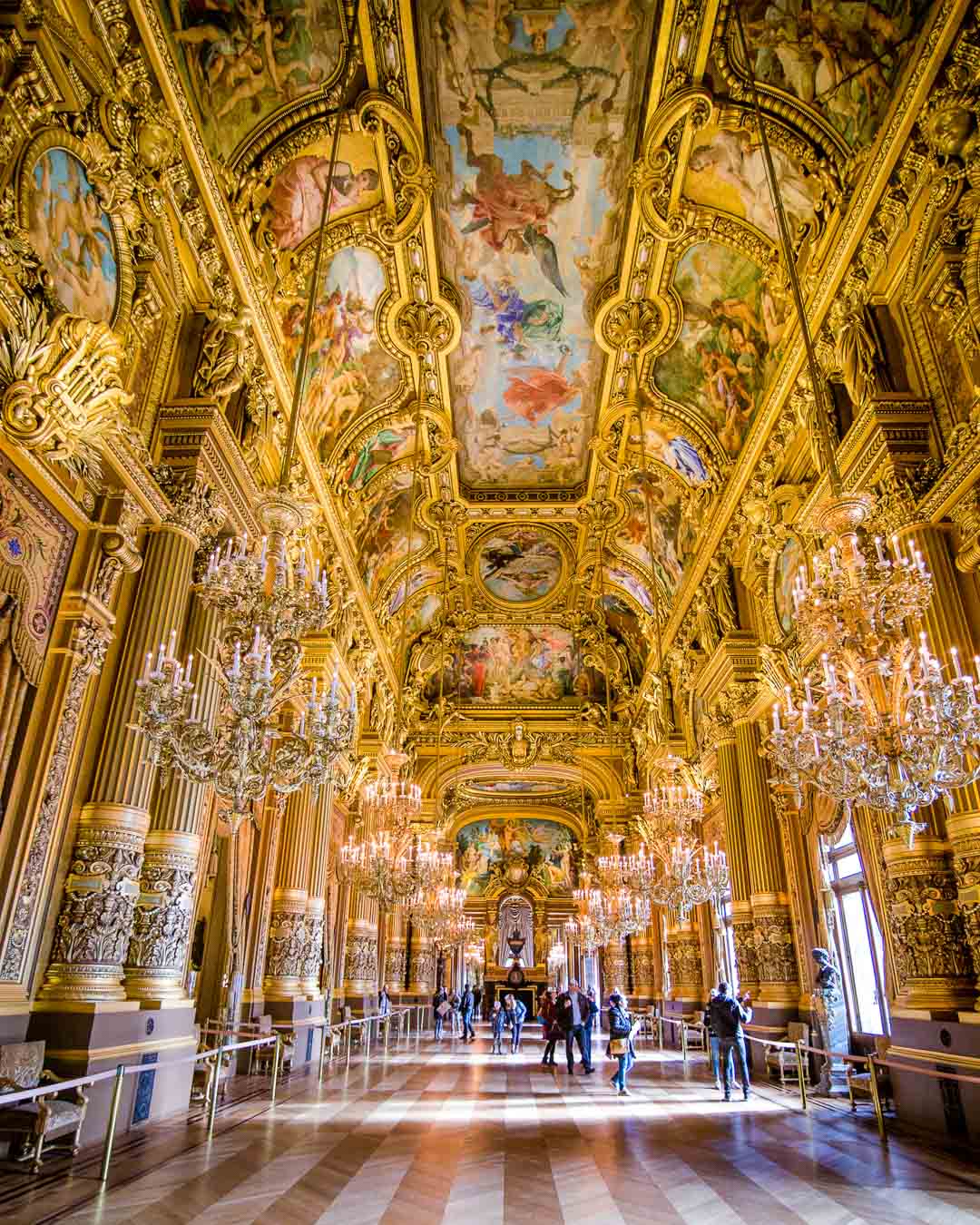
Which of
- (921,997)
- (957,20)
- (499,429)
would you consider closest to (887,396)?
(957,20)

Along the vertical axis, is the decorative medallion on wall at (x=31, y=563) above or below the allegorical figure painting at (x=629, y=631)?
below

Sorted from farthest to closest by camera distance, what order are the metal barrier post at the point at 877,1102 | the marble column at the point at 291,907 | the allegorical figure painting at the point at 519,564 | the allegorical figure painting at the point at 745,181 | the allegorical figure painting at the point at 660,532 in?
the allegorical figure painting at the point at 519,564 → the allegorical figure painting at the point at 660,532 → the marble column at the point at 291,907 → the allegorical figure painting at the point at 745,181 → the metal barrier post at the point at 877,1102

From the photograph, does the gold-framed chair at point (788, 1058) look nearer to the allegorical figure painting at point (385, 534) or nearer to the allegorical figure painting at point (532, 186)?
the allegorical figure painting at point (532, 186)

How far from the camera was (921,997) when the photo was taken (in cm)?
711

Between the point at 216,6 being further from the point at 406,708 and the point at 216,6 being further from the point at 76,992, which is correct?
the point at 406,708

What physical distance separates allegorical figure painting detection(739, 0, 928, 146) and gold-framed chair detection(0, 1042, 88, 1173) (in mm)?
11384

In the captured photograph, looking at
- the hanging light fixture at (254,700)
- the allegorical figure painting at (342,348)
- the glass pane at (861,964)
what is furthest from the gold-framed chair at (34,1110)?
the glass pane at (861,964)

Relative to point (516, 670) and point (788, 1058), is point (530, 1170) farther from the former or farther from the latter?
point (516, 670)

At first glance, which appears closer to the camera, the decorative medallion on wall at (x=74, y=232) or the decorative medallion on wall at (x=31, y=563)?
the decorative medallion on wall at (x=31, y=563)

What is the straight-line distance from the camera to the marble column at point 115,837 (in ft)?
20.5

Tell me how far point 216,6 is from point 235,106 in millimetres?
881

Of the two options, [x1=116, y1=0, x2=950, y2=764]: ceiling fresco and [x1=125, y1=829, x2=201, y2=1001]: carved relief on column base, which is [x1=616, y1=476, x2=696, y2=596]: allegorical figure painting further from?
[x1=125, y1=829, x2=201, y2=1001]: carved relief on column base

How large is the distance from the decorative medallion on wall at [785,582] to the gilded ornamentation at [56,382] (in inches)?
374

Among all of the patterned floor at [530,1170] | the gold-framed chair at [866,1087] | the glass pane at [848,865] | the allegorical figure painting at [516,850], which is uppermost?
the allegorical figure painting at [516,850]
